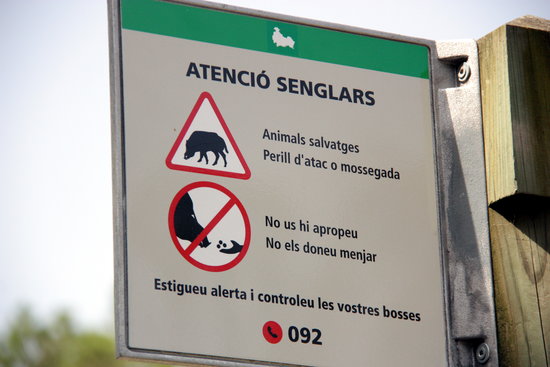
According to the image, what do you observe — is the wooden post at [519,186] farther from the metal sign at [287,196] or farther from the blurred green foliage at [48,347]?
the blurred green foliage at [48,347]

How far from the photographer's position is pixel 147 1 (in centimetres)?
337

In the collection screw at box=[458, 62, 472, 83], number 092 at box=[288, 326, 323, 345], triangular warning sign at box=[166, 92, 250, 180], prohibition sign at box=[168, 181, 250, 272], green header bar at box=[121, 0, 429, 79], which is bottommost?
number 092 at box=[288, 326, 323, 345]

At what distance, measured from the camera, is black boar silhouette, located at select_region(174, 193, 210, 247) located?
317 centimetres

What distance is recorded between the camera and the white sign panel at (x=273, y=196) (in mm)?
3119

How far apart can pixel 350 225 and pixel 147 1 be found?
0.84m

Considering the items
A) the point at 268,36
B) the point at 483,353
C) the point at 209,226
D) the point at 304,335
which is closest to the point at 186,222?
the point at 209,226

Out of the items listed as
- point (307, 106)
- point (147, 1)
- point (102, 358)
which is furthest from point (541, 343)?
point (102, 358)

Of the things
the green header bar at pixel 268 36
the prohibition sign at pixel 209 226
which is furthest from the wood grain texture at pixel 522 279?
the prohibition sign at pixel 209 226

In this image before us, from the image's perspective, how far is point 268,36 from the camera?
3436mm

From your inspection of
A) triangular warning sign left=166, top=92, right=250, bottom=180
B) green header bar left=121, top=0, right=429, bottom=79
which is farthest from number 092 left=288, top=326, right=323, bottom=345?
green header bar left=121, top=0, right=429, bottom=79

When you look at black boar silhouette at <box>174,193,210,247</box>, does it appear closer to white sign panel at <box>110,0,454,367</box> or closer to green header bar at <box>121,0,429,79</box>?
white sign panel at <box>110,0,454,367</box>

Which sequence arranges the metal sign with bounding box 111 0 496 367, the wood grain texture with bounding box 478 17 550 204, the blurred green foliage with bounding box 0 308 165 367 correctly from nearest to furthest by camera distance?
the metal sign with bounding box 111 0 496 367
the wood grain texture with bounding box 478 17 550 204
the blurred green foliage with bounding box 0 308 165 367

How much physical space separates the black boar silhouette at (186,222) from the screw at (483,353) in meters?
0.80

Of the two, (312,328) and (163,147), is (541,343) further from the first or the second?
(163,147)
